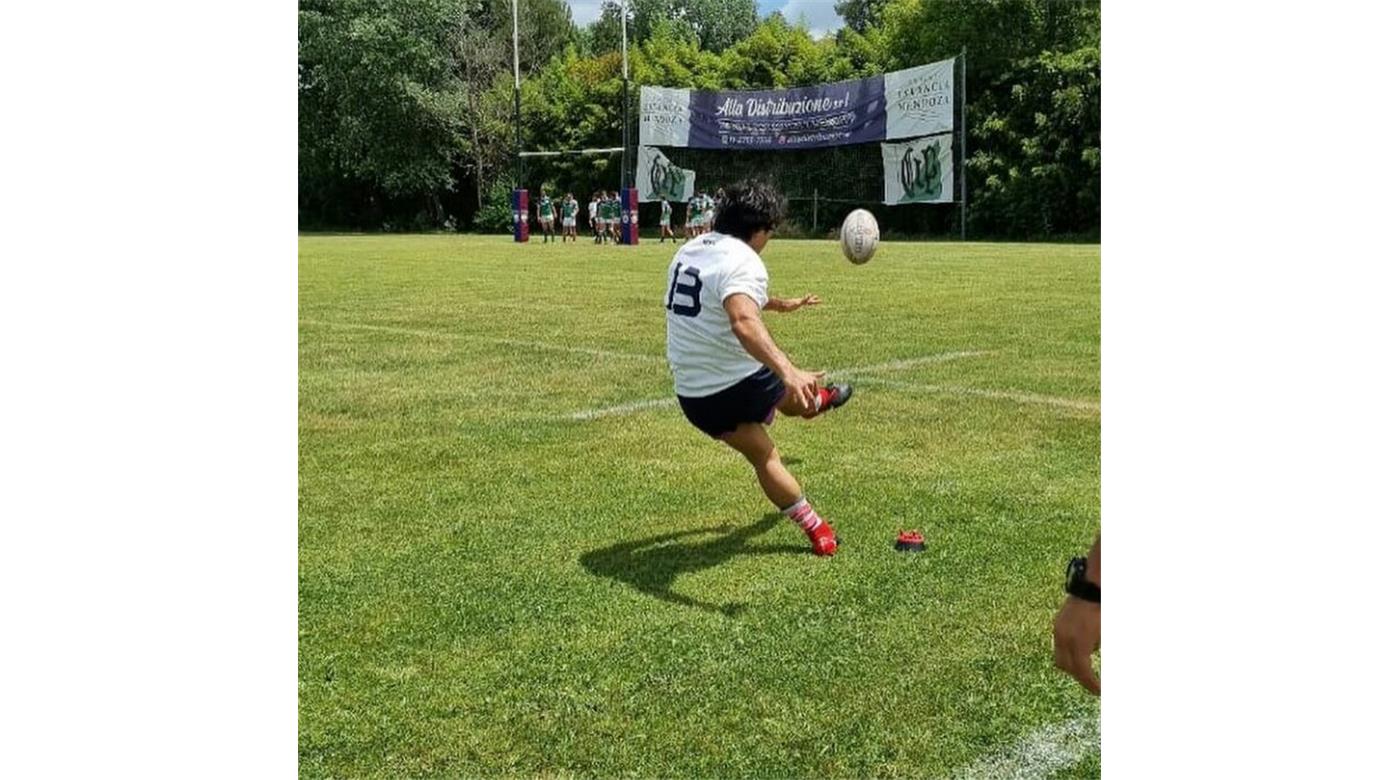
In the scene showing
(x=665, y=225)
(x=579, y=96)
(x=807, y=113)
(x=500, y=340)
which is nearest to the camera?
(x=500, y=340)

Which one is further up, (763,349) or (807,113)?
(807,113)

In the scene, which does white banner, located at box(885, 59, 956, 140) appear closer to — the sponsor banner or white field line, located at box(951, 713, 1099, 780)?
the sponsor banner

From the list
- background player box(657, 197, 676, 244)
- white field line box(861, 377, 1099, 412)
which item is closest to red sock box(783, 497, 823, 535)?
white field line box(861, 377, 1099, 412)

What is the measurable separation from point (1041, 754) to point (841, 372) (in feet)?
20.0

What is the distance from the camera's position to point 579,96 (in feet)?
127

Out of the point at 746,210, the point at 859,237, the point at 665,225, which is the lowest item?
the point at 746,210

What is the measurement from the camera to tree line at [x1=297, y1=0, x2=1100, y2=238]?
Answer: 97.0ft

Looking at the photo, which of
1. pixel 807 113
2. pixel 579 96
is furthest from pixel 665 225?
pixel 579 96

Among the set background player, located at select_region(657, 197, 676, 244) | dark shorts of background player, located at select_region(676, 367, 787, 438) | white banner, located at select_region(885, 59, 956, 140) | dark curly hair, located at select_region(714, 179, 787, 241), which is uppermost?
white banner, located at select_region(885, 59, 956, 140)

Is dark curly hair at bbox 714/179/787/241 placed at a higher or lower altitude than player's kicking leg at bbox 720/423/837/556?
higher

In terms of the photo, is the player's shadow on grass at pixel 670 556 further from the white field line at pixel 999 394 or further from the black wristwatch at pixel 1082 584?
the white field line at pixel 999 394

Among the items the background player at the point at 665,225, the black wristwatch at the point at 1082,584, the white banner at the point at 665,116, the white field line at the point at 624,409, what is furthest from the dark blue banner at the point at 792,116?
the black wristwatch at the point at 1082,584

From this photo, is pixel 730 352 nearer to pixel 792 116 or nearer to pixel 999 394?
pixel 999 394

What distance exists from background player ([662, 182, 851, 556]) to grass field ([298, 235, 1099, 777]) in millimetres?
285
